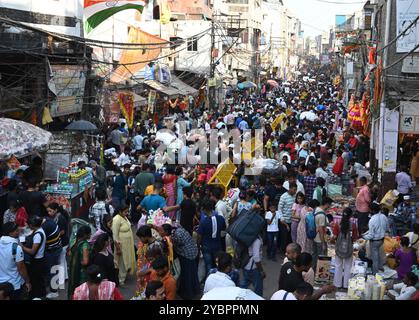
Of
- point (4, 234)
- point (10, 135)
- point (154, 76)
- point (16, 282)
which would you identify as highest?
point (154, 76)

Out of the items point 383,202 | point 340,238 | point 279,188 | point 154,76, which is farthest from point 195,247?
point 154,76

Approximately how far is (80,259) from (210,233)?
2278 millimetres

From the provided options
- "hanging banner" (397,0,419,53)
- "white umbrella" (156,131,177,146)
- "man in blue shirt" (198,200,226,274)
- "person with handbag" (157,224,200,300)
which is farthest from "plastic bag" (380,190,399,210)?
"white umbrella" (156,131,177,146)

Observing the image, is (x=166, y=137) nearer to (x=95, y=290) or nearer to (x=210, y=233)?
(x=210, y=233)

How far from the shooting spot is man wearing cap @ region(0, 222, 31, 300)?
7.50 m

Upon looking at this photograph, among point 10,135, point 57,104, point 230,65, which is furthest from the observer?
point 230,65

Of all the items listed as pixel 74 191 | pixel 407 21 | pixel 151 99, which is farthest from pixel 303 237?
pixel 151 99

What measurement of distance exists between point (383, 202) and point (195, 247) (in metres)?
6.21

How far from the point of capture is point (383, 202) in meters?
13.2

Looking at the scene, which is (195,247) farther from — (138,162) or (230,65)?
(230,65)

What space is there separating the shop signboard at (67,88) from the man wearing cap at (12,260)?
8.86 metres

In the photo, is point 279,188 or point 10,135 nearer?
point 10,135

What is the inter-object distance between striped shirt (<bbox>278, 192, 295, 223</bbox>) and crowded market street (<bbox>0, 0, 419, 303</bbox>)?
0.07 feet
